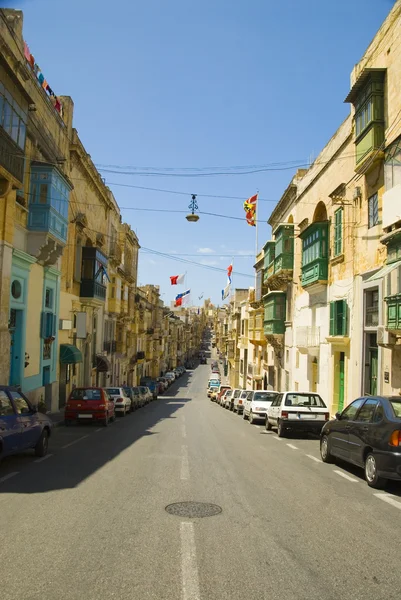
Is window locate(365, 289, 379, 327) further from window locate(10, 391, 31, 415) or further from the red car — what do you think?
window locate(10, 391, 31, 415)

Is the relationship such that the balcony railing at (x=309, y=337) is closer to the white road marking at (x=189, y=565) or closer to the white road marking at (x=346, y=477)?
the white road marking at (x=346, y=477)

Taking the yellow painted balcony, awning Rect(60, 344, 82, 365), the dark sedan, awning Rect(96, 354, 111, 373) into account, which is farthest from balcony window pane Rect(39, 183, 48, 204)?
the yellow painted balcony

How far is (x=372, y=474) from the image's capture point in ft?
30.2

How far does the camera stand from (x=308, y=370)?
2906 centimetres

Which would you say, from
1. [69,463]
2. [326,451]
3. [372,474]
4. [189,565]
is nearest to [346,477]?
[372,474]

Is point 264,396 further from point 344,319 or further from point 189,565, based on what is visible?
point 189,565

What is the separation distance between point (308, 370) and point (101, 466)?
19.9 meters

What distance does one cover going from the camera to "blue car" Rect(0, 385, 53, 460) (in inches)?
388

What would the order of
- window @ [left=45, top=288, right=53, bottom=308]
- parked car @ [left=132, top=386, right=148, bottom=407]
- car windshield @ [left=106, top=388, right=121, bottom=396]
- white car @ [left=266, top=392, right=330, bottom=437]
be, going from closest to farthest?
white car @ [left=266, top=392, right=330, bottom=437] → window @ [left=45, top=288, right=53, bottom=308] → car windshield @ [left=106, top=388, right=121, bottom=396] → parked car @ [left=132, top=386, right=148, bottom=407]

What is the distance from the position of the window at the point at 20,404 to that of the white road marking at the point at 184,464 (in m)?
3.46

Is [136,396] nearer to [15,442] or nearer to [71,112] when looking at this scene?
[71,112]

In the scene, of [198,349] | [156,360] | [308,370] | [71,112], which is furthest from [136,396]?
[198,349]

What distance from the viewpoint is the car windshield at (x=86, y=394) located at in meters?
22.1

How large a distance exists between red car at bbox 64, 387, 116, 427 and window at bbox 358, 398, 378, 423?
13600mm
